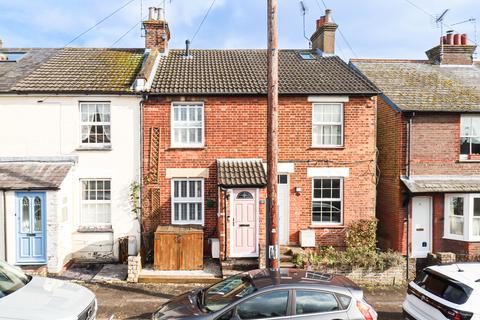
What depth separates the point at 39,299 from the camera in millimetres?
5613

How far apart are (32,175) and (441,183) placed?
14.0 m

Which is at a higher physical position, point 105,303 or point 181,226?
point 181,226

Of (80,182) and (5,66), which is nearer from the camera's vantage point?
(80,182)

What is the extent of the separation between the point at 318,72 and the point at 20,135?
11.5m

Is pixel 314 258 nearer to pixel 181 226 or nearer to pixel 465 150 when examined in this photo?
pixel 181 226

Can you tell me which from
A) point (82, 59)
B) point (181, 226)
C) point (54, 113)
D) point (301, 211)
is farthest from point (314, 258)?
point (82, 59)

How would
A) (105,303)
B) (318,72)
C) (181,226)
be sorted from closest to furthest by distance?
(105,303), (181,226), (318,72)

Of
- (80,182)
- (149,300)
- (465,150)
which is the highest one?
(465,150)

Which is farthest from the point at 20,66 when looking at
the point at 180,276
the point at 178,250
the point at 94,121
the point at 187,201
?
the point at 180,276

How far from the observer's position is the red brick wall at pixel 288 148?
12.2 metres

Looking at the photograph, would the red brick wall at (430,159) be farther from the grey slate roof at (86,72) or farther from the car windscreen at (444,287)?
the grey slate roof at (86,72)

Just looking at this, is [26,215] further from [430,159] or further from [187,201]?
[430,159]

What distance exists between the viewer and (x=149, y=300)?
8.84 meters

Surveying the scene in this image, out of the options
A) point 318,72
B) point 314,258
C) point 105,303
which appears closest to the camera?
point 105,303
